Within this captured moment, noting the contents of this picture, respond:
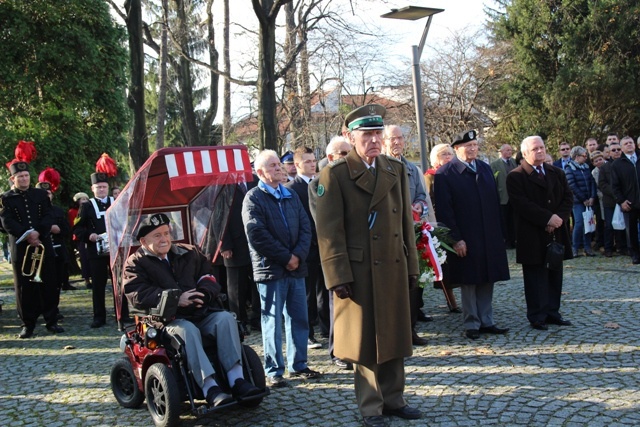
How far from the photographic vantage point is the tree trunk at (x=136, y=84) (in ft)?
63.8

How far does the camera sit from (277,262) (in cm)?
602

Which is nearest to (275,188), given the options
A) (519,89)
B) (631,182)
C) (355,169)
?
(355,169)

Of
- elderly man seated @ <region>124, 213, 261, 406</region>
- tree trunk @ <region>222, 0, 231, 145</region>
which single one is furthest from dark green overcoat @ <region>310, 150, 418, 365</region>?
tree trunk @ <region>222, 0, 231, 145</region>

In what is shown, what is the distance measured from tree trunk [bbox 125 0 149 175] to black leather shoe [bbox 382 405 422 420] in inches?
615

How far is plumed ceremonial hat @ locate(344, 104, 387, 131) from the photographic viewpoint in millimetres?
4883

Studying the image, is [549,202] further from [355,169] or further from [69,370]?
[69,370]

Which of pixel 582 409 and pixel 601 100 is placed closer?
pixel 582 409

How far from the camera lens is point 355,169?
193 inches

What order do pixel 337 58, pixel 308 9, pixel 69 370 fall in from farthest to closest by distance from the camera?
pixel 337 58, pixel 308 9, pixel 69 370

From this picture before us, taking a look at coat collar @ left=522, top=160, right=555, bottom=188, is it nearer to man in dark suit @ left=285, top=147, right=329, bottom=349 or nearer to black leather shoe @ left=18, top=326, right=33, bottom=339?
man in dark suit @ left=285, top=147, right=329, bottom=349

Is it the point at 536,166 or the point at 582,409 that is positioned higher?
the point at 536,166

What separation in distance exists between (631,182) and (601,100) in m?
13.4

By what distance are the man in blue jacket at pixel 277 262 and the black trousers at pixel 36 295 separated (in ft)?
14.2

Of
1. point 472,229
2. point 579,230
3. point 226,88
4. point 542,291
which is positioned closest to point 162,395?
point 472,229
